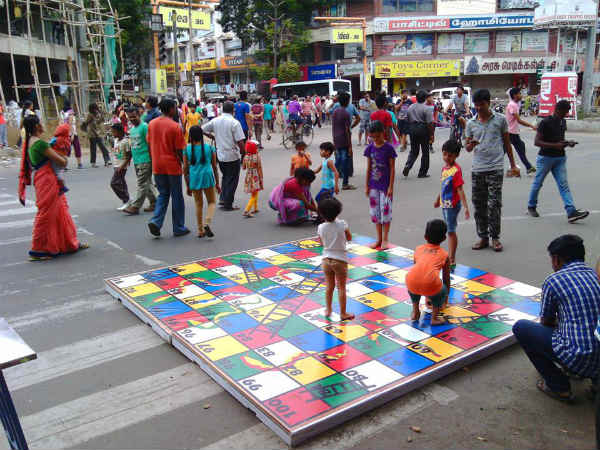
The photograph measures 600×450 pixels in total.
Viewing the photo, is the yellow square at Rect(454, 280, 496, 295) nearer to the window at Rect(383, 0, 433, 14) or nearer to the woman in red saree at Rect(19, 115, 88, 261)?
the woman in red saree at Rect(19, 115, 88, 261)

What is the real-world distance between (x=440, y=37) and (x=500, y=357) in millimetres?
42825

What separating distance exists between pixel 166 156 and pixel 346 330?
4245mm

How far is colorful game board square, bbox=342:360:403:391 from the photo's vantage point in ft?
11.8

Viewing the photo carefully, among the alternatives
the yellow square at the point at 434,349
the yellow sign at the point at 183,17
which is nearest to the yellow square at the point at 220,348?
the yellow square at the point at 434,349

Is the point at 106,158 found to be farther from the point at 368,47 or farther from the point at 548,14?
the point at 368,47

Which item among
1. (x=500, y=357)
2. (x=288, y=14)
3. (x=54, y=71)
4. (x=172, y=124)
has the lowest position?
(x=500, y=357)

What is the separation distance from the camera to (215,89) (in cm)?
5244

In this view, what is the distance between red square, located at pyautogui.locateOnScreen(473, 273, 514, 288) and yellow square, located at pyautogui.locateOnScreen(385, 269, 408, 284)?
720mm

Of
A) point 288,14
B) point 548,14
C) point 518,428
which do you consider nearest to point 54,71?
point 288,14

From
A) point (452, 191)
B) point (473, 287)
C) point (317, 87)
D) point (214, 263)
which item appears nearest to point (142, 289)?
point (214, 263)

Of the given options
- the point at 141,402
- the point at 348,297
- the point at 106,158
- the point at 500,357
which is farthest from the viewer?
the point at 106,158

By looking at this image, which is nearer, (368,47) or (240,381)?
(240,381)

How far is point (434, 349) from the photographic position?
13.3ft

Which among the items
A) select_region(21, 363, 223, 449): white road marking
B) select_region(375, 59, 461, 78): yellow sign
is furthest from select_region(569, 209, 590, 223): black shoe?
select_region(375, 59, 461, 78): yellow sign
